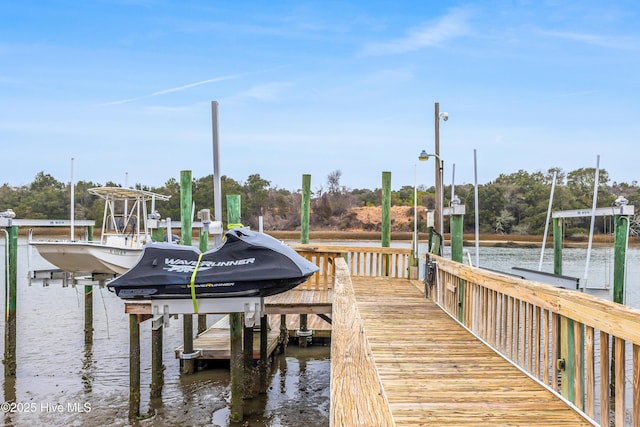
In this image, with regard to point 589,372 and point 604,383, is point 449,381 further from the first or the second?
point 604,383

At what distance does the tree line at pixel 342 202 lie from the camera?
1999 inches

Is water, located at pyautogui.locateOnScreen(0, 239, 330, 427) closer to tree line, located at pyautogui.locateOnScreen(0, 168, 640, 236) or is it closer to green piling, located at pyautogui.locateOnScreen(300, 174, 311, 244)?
green piling, located at pyautogui.locateOnScreen(300, 174, 311, 244)

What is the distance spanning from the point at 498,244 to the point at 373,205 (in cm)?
1688

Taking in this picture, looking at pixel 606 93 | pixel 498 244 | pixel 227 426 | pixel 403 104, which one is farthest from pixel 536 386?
pixel 498 244

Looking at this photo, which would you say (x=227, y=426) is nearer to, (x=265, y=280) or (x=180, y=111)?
(x=265, y=280)

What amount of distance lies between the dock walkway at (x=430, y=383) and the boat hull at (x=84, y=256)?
8340mm

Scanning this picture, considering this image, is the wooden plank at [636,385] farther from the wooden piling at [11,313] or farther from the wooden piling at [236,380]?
the wooden piling at [11,313]

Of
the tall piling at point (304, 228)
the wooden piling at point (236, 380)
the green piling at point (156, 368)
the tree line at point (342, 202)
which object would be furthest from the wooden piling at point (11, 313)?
the tree line at point (342, 202)

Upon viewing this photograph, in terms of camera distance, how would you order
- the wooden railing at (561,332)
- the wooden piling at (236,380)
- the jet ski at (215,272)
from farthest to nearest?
the wooden piling at (236,380) < the jet ski at (215,272) < the wooden railing at (561,332)

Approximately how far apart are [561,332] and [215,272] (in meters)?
4.18

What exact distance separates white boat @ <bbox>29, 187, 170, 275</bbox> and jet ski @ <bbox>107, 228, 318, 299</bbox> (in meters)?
6.54

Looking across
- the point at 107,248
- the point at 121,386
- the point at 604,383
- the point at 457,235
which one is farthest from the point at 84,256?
the point at 604,383

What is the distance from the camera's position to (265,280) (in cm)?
696

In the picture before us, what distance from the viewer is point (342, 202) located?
6288cm
